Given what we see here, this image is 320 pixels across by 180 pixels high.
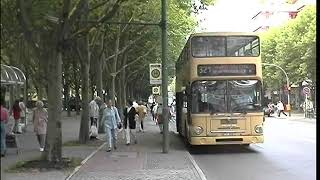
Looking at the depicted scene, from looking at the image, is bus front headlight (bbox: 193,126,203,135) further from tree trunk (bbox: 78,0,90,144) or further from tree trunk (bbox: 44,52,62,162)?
tree trunk (bbox: 44,52,62,162)

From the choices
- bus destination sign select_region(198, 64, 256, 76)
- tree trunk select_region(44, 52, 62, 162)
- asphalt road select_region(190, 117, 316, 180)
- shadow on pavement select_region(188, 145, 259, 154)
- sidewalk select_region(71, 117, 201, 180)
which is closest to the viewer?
sidewalk select_region(71, 117, 201, 180)

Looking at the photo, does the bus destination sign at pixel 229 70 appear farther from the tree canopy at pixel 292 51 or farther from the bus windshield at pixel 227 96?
the tree canopy at pixel 292 51

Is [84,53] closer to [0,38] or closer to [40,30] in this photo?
[40,30]

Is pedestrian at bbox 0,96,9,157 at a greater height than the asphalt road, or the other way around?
pedestrian at bbox 0,96,9,157

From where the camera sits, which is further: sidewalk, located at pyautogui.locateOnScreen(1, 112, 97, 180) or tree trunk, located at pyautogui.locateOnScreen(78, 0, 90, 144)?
tree trunk, located at pyautogui.locateOnScreen(78, 0, 90, 144)

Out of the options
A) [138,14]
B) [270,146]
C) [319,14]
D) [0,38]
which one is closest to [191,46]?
[270,146]

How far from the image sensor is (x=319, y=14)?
25.8 ft

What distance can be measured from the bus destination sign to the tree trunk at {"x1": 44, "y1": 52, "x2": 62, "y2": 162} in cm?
592

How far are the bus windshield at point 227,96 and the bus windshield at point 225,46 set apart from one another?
96cm

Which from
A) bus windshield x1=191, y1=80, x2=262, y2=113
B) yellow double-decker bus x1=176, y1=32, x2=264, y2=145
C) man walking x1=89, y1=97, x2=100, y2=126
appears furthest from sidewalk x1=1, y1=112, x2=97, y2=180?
man walking x1=89, y1=97, x2=100, y2=126

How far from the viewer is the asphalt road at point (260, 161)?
490 inches

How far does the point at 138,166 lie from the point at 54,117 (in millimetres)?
2333

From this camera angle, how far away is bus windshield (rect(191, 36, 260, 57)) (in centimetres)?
1858

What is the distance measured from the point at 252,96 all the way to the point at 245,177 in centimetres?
636
